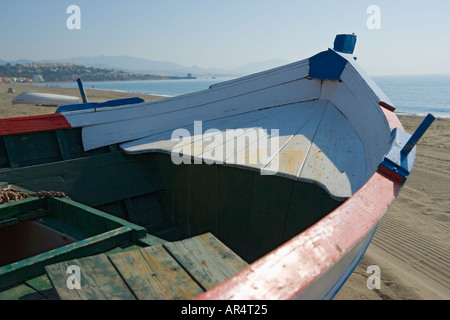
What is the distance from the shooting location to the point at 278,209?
2.69 metres

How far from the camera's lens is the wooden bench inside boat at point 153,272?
4.50ft

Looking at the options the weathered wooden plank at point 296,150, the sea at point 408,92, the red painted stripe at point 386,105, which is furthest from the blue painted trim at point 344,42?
the sea at point 408,92

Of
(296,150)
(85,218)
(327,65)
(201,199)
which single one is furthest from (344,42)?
(85,218)

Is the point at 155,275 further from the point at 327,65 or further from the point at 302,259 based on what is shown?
the point at 327,65

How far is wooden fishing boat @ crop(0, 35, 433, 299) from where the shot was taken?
133 cm

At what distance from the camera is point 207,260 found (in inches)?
64.9

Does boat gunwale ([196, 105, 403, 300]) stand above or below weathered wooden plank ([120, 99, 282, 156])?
above

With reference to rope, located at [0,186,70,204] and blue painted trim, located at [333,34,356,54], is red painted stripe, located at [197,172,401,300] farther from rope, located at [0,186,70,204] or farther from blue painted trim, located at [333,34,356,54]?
blue painted trim, located at [333,34,356,54]

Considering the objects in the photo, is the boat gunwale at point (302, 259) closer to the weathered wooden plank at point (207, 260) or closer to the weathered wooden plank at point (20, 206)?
the weathered wooden plank at point (207, 260)

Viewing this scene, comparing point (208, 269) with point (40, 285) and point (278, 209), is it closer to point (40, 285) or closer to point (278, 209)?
point (40, 285)

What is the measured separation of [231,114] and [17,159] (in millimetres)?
2503

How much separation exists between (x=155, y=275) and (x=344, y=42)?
12.9ft

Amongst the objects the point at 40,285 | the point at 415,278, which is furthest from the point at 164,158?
the point at 415,278

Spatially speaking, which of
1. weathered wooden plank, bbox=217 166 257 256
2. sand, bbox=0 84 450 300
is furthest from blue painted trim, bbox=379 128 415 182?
sand, bbox=0 84 450 300
